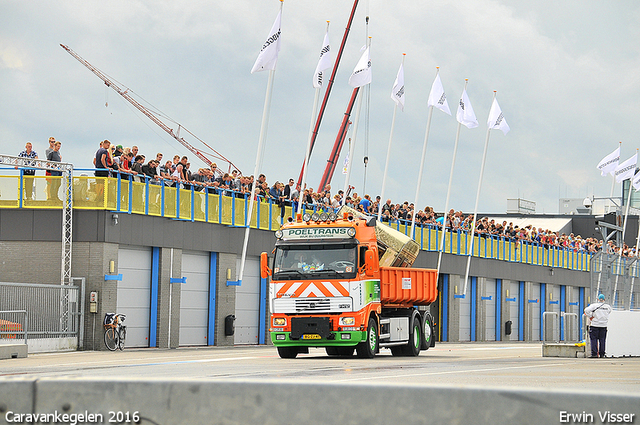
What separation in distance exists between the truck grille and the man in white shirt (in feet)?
24.2

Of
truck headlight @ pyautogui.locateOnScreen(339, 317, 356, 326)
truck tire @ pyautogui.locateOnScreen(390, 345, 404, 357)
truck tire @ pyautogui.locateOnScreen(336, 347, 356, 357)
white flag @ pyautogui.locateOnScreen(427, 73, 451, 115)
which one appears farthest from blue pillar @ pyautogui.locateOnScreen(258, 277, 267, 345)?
truck headlight @ pyautogui.locateOnScreen(339, 317, 356, 326)

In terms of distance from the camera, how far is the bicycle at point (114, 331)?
2884 cm

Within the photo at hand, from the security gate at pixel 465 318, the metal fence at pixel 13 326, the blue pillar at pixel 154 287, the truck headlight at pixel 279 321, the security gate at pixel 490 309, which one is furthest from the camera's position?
the security gate at pixel 490 309

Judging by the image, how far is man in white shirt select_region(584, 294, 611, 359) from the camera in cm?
2517

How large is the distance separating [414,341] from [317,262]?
471 centimetres

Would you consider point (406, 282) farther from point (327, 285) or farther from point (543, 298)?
point (543, 298)

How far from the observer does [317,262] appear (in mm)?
22359

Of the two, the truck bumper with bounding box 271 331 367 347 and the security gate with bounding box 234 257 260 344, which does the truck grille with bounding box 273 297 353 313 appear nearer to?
the truck bumper with bounding box 271 331 367 347

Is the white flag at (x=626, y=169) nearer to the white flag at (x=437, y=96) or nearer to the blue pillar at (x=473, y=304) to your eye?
the blue pillar at (x=473, y=304)

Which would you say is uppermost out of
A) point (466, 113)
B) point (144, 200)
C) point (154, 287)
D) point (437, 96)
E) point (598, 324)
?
point (437, 96)

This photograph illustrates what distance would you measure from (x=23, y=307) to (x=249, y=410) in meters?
23.5

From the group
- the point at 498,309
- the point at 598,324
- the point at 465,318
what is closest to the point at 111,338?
the point at 598,324

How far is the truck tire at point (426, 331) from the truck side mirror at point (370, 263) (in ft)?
13.5

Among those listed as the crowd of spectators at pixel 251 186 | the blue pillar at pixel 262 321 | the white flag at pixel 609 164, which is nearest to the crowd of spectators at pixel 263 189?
the crowd of spectators at pixel 251 186
